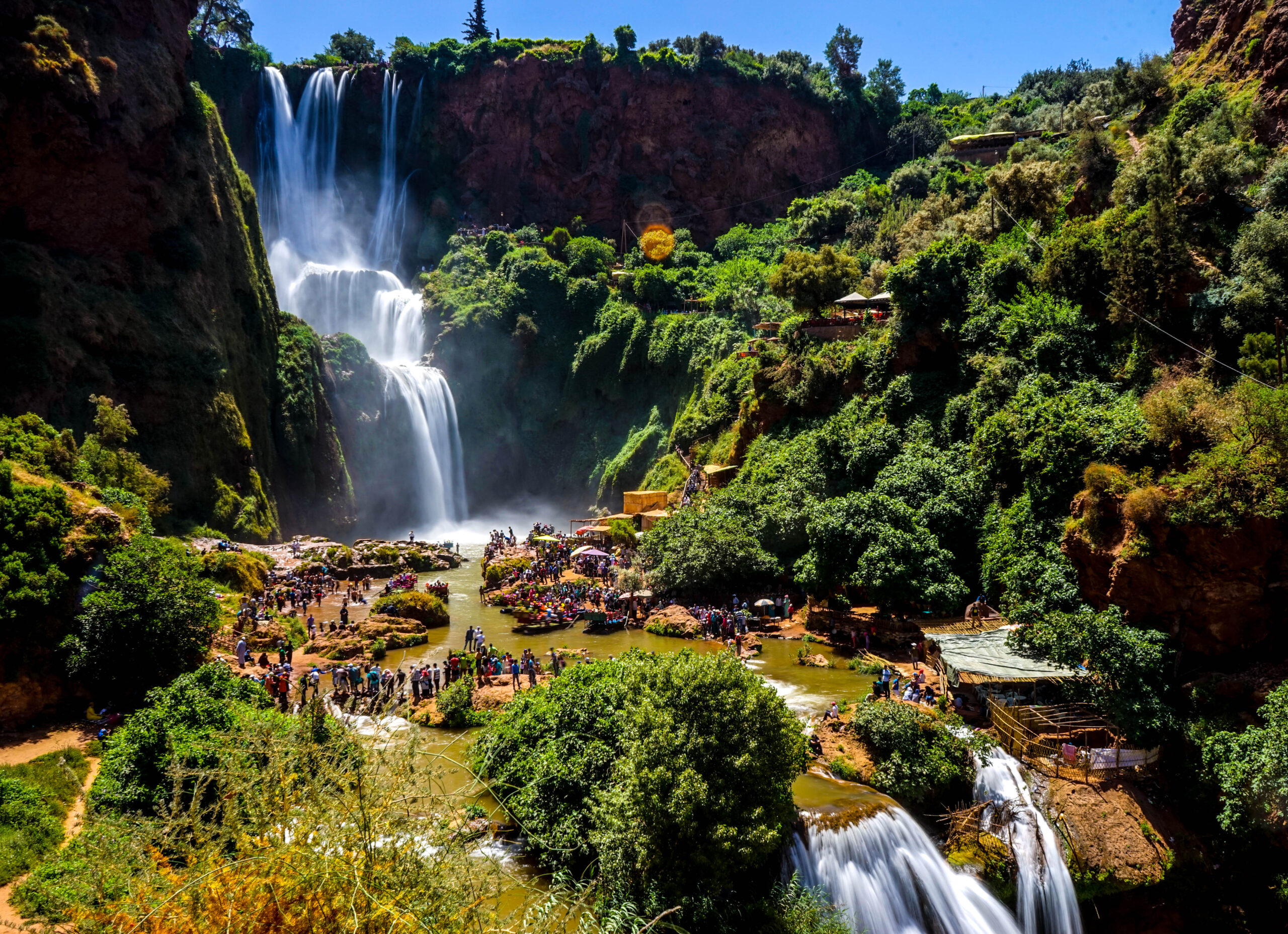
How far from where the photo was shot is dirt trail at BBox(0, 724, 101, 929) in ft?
44.4

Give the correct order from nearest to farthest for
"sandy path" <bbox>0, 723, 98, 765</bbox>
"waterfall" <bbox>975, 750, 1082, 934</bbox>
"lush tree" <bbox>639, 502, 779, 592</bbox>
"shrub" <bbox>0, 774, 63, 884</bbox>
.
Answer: "shrub" <bbox>0, 774, 63, 884</bbox>
"waterfall" <bbox>975, 750, 1082, 934</bbox>
"sandy path" <bbox>0, 723, 98, 765</bbox>
"lush tree" <bbox>639, 502, 779, 592</bbox>

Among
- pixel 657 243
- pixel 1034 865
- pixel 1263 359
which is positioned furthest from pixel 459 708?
pixel 657 243

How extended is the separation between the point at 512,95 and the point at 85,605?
62166mm

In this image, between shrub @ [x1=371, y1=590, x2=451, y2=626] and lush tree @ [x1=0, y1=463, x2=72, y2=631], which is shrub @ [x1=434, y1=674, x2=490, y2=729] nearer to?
shrub @ [x1=371, y1=590, x2=451, y2=626]

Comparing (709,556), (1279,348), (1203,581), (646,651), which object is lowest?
(646,651)

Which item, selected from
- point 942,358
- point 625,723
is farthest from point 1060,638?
point 942,358

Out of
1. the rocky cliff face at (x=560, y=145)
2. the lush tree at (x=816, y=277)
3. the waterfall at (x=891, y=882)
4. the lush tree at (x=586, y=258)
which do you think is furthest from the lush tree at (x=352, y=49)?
the waterfall at (x=891, y=882)

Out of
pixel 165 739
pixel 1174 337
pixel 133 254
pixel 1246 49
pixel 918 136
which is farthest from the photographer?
pixel 918 136

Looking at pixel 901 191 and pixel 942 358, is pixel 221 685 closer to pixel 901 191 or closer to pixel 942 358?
pixel 942 358

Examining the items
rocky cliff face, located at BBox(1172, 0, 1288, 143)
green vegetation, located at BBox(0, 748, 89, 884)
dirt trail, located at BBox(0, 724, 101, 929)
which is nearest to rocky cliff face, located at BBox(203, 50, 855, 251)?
rocky cliff face, located at BBox(1172, 0, 1288, 143)

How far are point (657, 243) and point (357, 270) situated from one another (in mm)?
24793

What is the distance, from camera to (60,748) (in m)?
15.4

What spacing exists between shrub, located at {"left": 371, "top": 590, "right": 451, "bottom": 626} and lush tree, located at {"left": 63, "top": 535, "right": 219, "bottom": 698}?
851cm

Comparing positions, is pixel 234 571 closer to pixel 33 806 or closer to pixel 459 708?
pixel 459 708
